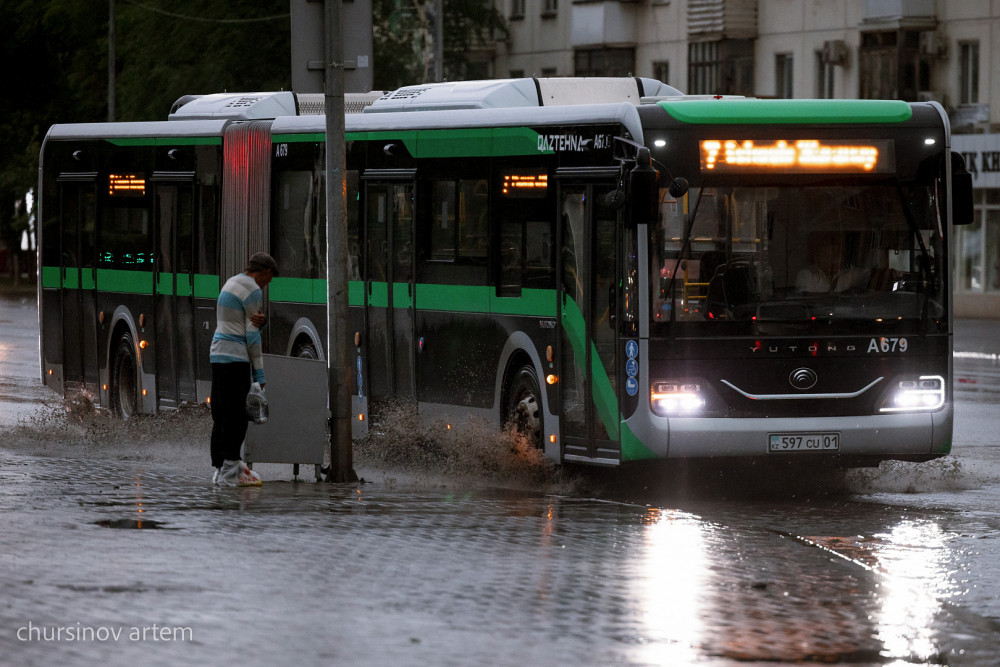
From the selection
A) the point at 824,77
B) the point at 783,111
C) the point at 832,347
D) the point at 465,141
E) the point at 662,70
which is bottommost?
the point at 832,347

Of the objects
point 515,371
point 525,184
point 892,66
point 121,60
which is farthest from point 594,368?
point 121,60

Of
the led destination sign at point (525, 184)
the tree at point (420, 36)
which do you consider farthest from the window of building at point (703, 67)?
the led destination sign at point (525, 184)

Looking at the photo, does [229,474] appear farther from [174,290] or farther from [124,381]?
[124,381]

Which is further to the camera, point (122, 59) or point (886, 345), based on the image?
point (122, 59)

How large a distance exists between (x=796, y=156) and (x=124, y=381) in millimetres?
9293

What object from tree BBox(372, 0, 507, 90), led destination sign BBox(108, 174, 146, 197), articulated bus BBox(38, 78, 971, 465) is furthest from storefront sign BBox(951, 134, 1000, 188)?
articulated bus BBox(38, 78, 971, 465)

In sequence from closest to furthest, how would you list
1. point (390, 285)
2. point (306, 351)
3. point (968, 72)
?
point (390, 285)
point (306, 351)
point (968, 72)

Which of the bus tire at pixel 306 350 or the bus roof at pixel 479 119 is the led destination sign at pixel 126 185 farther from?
the bus tire at pixel 306 350

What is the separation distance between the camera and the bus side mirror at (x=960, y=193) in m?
13.9

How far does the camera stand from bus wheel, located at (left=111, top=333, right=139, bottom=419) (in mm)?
20594

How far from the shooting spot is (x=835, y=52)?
47938 millimetres

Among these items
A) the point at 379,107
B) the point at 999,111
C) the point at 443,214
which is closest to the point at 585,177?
the point at 443,214

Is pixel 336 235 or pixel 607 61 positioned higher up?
pixel 607 61

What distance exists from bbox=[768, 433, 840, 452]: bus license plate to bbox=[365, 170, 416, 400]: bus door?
354 centimetres
